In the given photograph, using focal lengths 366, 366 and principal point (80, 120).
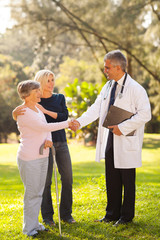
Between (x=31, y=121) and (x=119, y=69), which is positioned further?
(x=119, y=69)

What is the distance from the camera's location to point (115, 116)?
416cm

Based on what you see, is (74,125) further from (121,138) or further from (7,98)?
(7,98)

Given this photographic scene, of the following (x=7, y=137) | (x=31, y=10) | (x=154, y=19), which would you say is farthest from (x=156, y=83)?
(x=7, y=137)

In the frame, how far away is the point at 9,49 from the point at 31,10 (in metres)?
26.3

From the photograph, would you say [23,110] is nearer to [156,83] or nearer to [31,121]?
[31,121]

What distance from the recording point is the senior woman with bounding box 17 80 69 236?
12.3ft

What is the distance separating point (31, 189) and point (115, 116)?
1.23m

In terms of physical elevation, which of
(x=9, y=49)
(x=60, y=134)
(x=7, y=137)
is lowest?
(x=7, y=137)

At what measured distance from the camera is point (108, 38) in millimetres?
13680

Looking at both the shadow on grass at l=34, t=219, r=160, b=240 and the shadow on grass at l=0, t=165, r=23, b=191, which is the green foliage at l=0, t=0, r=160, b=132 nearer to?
the shadow on grass at l=0, t=165, r=23, b=191

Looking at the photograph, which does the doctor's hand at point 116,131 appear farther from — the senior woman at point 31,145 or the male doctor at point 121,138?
the senior woman at point 31,145

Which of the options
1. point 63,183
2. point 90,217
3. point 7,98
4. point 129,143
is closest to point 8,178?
point 90,217

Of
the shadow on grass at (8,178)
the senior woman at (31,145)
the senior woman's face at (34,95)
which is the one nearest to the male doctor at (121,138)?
the senior woman at (31,145)

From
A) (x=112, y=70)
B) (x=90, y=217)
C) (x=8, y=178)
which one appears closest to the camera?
(x=112, y=70)
